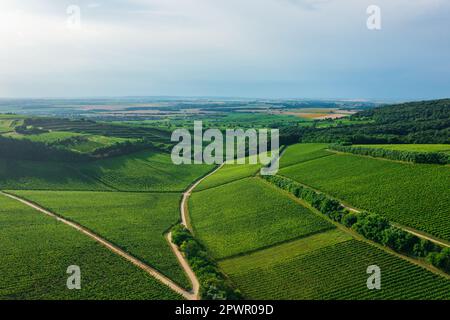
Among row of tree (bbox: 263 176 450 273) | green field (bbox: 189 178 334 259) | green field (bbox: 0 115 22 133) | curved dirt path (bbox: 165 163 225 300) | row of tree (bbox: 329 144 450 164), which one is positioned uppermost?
green field (bbox: 0 115 22 133)

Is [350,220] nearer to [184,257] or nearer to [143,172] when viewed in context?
[184,257]

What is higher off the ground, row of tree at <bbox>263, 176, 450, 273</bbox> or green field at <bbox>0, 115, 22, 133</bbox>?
green field at <bbox>0, 115, 22, 133</bbox>

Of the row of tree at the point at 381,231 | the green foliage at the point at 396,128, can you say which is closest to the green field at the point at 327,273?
the row of tree at the point at 381,231

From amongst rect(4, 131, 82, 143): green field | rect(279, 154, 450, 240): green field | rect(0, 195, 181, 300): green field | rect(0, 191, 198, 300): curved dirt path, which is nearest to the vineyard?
rect(4, 131, 82, 143): green field

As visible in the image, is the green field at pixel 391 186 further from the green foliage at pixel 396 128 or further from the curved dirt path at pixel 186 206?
the green foliage at pixel 396 128

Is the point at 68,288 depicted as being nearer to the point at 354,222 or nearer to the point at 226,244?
the point at 226,244

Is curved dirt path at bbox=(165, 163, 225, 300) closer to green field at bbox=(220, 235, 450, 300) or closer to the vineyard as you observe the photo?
green field at bbox=(220, 235, 450, 300)

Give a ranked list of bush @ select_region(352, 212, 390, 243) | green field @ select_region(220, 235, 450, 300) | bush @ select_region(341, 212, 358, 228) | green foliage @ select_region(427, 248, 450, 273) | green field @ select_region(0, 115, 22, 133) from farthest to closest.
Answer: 1. green field @ select_region(0, 115, 22, 133)
2. bush @ select_region(341, 212, 358, 228)
3. bush @ select_region(352, 212, 390, 243)
4. green foliage @ select_region(427, 248, 450, 273)
5. green field @ select_region(220, 235, 450, 300)

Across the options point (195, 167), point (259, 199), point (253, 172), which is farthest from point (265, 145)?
point (259, 199)
